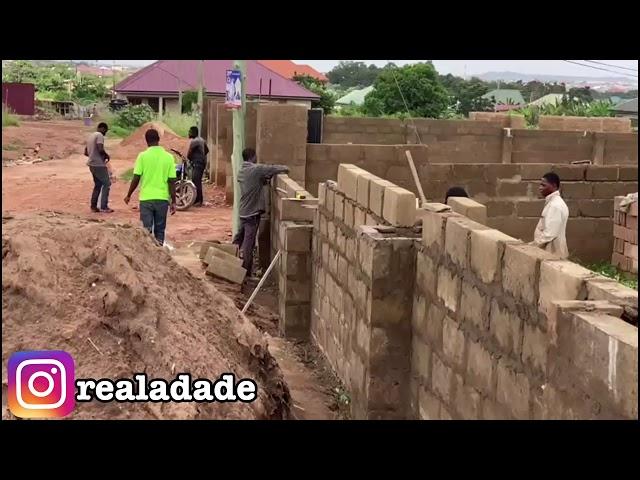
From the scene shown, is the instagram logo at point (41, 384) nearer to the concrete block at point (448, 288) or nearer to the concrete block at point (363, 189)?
the concrete block at point (448, 288)

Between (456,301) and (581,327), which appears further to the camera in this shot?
(456,301)

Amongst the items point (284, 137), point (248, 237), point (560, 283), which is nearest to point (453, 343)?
point (560, 283)

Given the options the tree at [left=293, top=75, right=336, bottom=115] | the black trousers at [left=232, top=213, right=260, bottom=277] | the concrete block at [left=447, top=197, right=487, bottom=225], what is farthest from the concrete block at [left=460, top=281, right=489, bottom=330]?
the tree at [left=293, top=75, right=336, bottom=115]

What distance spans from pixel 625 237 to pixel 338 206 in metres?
5.34

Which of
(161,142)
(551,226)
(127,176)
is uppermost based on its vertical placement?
(551,226)

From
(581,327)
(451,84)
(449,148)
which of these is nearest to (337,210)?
(581,327)

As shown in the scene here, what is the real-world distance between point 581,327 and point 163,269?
361 cm

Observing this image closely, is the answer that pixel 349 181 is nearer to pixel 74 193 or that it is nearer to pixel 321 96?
pixel 74 193

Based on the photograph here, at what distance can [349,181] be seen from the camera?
27.2 ft

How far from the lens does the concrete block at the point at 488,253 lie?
488 centimetres

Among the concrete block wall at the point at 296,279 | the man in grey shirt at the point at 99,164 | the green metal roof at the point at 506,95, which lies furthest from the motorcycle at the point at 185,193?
the green metal roof at the point at 506,95

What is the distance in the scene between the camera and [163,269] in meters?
6.57

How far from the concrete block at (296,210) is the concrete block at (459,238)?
4273 millimetres

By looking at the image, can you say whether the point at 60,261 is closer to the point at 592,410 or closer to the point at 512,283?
the point at 512,283
